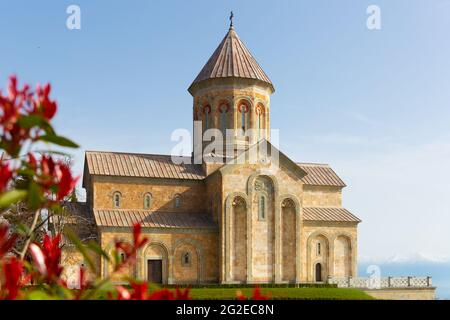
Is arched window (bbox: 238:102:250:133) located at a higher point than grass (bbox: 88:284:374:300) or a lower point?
higher

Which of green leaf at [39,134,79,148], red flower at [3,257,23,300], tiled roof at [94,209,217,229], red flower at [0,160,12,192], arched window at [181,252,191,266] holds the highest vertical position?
tiled roof at [94,209,217,229]

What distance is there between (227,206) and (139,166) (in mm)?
6268

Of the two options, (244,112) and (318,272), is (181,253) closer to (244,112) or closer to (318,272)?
(318,272)

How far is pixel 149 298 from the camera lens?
3010mm

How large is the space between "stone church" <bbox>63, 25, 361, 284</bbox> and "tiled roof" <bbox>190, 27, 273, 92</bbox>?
3.5 inches

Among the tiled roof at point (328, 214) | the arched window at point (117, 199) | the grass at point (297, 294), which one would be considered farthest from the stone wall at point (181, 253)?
the tiled roof at point (328, 214)

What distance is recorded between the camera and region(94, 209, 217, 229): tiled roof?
3219cm

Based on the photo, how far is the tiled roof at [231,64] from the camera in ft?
122

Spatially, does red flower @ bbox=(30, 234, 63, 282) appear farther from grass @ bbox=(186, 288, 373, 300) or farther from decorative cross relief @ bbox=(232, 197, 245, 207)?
decorative cross relief @ bbox=(232, 197, 245, 207)

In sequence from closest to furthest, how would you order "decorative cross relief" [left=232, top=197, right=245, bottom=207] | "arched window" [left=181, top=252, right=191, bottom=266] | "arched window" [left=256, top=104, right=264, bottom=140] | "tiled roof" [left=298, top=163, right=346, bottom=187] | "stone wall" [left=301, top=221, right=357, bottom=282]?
"arched window" [left=181, top=252, right=191, bottom=266] → "decorative cross relief" [left=232, top=197, right=245, bottom=207] → "stone wall" [left=301, top=221, right=357, bottom=282] → "arched window" [left=256, top=104, right=264, bottom=140] → "tiled roof" [left=298, top=163, right=346, bottom=187]

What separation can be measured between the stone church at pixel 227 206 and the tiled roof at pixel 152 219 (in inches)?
2.3

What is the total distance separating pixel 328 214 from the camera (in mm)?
36969

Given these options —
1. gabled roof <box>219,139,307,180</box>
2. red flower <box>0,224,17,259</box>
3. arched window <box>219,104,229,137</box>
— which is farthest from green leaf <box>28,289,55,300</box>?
arched window <box>219,104,229,137</box>
